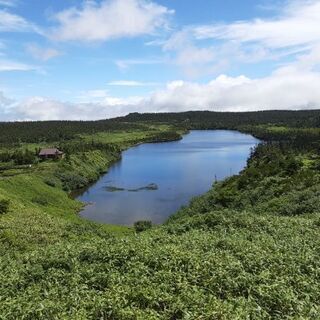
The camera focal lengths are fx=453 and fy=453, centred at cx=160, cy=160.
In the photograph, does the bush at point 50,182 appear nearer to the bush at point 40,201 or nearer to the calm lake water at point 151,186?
the calm lake water at point 151,186

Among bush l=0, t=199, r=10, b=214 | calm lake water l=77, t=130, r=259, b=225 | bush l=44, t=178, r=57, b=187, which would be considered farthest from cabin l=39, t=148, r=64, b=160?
bush l=0, t=199, r=10, b=214

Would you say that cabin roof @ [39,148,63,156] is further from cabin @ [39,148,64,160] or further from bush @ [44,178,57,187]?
bush @ [44,178,57,187]

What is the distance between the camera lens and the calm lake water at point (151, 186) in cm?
8906

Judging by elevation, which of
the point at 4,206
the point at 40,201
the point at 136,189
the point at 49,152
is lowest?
the point at 136,189

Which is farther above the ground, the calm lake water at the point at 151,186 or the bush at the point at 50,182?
the bush at the point at 50,182

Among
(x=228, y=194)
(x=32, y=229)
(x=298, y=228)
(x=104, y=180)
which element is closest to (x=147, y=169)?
(x=104, y=180)

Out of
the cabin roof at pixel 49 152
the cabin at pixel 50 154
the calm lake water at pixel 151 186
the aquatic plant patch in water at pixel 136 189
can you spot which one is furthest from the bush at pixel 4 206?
the cabin roof at pixel 49 152

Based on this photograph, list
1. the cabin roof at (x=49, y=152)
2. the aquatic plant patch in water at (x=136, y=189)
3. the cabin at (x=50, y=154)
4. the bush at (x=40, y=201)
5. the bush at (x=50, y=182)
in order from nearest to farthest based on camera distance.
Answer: the bush at (x=40, y=201) → the bush at (x=50, y=182) → the aquatic plant patch in water at (x=136, y=189) → the cabin at (x=50, y=154) → the cabin roof at (x=49, y=152)

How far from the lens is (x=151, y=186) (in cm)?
12350

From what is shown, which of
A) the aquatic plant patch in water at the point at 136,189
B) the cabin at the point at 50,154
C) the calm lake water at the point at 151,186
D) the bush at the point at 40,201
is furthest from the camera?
the cabin at the point at 50,154

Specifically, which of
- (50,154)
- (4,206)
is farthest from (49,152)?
(4,206)

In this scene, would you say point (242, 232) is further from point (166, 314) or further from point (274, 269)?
point (166, 314)

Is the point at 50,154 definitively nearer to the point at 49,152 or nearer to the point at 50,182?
the point at 49,152

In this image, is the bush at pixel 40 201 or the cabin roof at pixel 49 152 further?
the cabin roof at pixel 49 152
